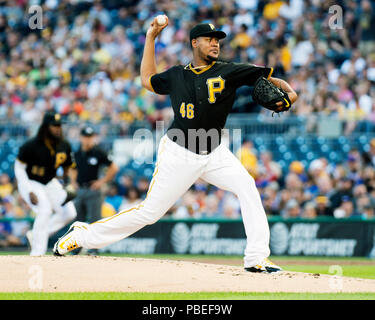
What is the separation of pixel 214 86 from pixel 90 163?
5.59m

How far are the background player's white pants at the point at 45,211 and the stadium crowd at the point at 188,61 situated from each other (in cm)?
451

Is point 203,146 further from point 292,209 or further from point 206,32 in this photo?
point 292,209

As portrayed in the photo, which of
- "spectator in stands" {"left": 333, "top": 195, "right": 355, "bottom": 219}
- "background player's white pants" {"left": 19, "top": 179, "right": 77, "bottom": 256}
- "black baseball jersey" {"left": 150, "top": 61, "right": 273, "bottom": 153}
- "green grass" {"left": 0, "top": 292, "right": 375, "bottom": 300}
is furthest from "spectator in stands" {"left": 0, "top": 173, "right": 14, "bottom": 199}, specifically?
"green grass" {"left": 0, "top": 292, "right": 375, "bottom": 300}

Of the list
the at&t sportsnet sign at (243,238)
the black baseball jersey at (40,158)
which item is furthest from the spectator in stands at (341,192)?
the black baseball jersey at (40,158)

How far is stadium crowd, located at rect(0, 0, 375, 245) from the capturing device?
15.7m

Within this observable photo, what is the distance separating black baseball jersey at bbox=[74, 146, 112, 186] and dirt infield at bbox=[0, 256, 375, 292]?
15.0 ft

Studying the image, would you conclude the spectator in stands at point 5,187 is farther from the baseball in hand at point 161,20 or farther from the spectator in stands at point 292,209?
the baseball in hand at point 161,20

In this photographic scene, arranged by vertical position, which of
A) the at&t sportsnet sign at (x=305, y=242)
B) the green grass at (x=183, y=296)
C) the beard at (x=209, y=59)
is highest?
the beard at (x=209, y=59)

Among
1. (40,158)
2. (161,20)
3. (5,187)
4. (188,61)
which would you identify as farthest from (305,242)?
(161,20)

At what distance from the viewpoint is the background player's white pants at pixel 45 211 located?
10.6 m

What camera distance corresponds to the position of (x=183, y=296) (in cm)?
681
